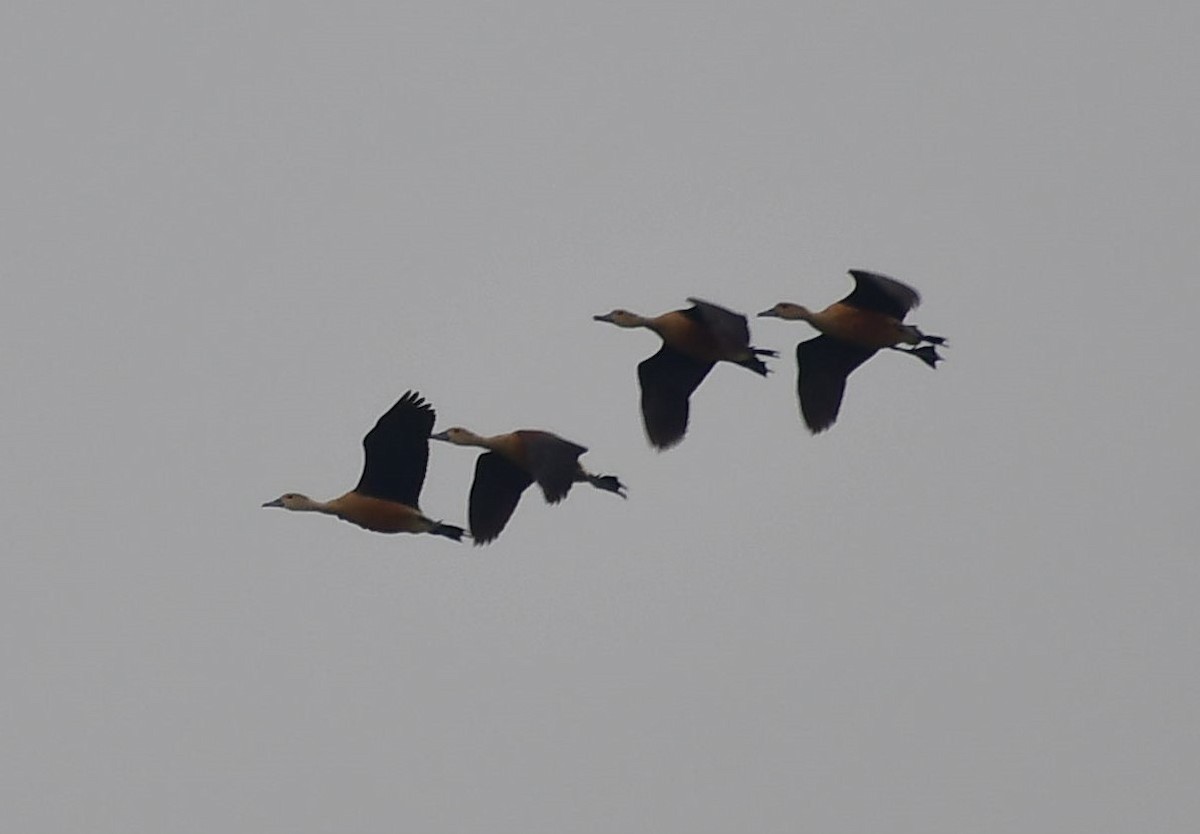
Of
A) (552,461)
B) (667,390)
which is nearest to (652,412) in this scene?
(667,390)

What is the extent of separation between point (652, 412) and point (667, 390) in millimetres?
337

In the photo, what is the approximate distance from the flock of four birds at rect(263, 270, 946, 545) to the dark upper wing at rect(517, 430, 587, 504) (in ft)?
0.04

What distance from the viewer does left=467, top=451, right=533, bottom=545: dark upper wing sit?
50125mm

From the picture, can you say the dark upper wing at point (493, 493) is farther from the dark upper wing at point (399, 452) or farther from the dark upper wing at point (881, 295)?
the dark upper wing at point (881, 295)

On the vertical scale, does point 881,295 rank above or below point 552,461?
above

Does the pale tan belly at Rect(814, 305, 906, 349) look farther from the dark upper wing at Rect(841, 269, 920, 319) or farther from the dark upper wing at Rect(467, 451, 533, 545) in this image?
the dark upper wing at Rect(467, 451, 533, 545)

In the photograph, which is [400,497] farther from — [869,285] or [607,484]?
[869,285]

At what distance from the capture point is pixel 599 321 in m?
51.3

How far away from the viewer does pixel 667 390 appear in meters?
50.2

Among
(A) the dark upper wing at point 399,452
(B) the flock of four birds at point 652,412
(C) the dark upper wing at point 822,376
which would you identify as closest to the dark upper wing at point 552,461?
(B) the flock of four birds at point 652,412

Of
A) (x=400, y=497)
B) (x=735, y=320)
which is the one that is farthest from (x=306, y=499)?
(x=735, y=320)

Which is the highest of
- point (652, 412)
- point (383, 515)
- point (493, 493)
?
point (652, 412)

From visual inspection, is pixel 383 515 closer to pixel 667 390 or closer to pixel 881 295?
pixel 667 390

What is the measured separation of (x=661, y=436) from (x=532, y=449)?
5.24ft
